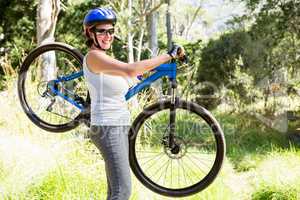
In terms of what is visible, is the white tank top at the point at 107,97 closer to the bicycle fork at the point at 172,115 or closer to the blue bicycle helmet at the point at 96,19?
the blue bicycle helmet at the point at 96,19

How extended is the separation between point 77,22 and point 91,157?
1013 cm

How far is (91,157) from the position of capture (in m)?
4.71

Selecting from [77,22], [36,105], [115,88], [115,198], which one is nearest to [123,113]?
[115,88]

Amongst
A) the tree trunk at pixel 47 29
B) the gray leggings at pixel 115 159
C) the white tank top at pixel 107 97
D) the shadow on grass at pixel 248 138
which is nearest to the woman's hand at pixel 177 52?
the white tank top at pixel 107 97

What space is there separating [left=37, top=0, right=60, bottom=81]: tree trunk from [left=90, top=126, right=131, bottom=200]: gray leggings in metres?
2.80

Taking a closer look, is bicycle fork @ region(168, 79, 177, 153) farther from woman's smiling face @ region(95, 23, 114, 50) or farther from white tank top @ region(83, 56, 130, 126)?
woman's smiling face @ region(95, 23, 114, 50)

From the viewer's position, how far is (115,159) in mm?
2875

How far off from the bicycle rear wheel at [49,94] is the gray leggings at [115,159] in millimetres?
723

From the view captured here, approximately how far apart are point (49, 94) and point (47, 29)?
201 centimetres

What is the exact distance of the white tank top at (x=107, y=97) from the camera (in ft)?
9.49

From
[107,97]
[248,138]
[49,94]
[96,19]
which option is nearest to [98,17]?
Result: [96,19]

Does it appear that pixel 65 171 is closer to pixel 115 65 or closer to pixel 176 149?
pixel 176 149

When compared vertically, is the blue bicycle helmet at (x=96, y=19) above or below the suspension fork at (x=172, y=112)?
above

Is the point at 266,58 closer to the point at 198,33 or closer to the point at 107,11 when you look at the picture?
the point at 107,11
